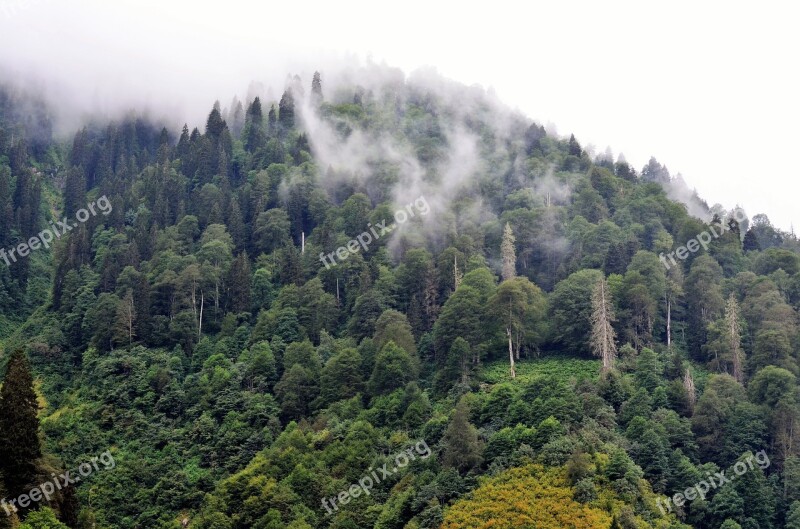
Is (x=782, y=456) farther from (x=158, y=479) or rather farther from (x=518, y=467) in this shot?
(x=158, y=479)

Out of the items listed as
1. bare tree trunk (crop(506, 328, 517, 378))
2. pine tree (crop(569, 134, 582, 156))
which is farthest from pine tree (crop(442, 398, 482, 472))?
pine tree (crop(569, 134, 582, 156))

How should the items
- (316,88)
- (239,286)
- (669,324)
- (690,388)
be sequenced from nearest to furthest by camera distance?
(690,388) → (669,324) → (239,286) → (316,88)

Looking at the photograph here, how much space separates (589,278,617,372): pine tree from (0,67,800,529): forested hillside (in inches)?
14.3

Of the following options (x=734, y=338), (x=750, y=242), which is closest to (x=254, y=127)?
(x=750, y=242)

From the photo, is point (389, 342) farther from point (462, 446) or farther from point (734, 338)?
point (734, 338)

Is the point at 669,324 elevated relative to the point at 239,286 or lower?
lower

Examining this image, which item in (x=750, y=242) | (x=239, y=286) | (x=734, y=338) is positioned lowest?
(x=734, y=338)

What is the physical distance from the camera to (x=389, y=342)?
88.4 m

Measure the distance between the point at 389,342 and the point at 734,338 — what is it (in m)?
34.2

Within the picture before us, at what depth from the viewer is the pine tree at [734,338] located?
85.4m

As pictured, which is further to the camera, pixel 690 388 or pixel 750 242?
pixel 750 242

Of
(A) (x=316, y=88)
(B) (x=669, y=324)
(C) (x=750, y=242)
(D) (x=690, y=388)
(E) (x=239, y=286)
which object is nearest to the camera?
(D) (x=690, y=388)

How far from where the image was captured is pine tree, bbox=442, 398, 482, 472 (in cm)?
6769

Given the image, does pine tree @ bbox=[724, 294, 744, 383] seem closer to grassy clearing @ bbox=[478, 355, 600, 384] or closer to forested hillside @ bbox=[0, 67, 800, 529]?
forested hillside @ bbox=[0, 67, 800, 529]
